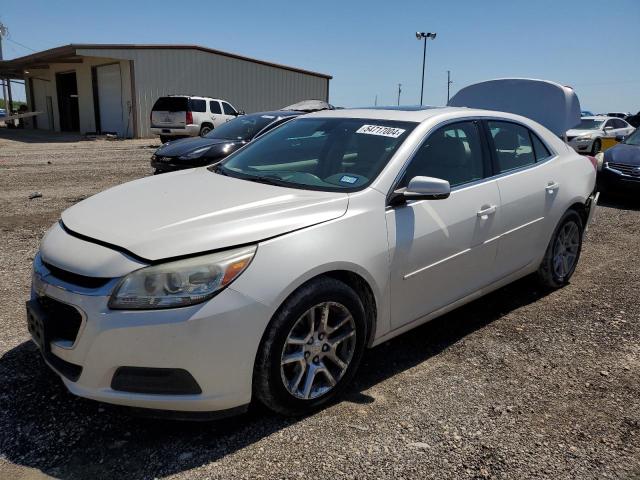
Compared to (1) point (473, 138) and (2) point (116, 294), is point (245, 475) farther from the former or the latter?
(1) point (473, 138)

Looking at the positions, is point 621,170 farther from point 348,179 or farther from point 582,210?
point 348,179

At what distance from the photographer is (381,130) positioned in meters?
3.56

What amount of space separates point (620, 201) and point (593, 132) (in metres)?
8.95

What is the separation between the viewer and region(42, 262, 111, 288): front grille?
238 centimetres

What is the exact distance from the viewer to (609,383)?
3.32 m

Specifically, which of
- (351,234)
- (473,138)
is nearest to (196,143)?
(473,138)

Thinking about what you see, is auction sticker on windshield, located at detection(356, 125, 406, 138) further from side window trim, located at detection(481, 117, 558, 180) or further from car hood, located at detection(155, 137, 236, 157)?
car hood, located at detection(155, 137, 236, 157)

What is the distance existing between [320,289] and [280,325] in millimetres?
281

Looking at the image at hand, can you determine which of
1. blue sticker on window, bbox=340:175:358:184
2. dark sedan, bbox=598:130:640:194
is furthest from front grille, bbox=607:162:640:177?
blue sticker on window, bbox=340:175:358:184

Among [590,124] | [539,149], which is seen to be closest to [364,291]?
[539,149]

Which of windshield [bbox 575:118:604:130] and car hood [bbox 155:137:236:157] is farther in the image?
windshield [bbox 575:118:604:130]

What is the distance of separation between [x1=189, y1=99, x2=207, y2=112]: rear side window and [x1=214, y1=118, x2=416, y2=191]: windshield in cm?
1782

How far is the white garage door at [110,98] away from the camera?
26625 millimetres

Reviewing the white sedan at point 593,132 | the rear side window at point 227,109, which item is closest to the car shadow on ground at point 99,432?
the white sedan at point 593,132
